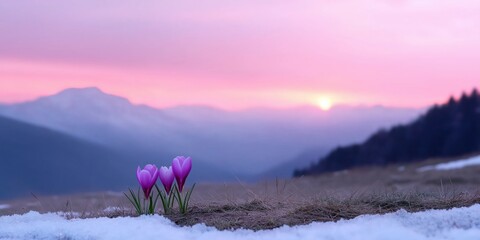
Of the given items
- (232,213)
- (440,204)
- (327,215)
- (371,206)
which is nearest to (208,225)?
(232,213)

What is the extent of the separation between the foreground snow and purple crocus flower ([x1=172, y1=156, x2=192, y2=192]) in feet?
1.28

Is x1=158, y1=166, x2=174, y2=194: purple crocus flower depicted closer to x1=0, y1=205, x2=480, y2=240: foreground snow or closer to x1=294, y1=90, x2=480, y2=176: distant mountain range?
x1=0, y1=205, x2=480, y2=240: foreground snow

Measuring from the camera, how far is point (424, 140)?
4803 cm

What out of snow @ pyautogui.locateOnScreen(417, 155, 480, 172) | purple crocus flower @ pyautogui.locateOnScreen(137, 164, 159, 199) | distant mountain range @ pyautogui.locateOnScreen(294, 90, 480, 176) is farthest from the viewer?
distant mountain range @ pyautogui.locateOnScreen(294, 90, 480, 176)

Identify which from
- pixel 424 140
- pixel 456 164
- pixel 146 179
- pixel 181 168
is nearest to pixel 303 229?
pixel 181 168

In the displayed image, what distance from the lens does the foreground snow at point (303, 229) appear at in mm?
5359

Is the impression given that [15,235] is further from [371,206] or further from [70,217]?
[371,206]

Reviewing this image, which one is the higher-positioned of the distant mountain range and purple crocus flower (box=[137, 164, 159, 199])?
the distant mountain range

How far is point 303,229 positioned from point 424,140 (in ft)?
144

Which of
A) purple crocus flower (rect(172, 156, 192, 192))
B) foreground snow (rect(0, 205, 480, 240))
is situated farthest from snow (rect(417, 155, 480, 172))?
foreground snow (rect(0, 205, 480, 240))

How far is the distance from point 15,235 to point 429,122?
147 feet

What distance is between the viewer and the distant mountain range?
46438 mm

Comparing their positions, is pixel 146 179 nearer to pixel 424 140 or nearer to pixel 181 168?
pixel 181 168

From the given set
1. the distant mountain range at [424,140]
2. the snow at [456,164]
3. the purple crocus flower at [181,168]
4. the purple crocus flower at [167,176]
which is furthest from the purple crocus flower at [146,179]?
the distant mountain range at [424,140]
